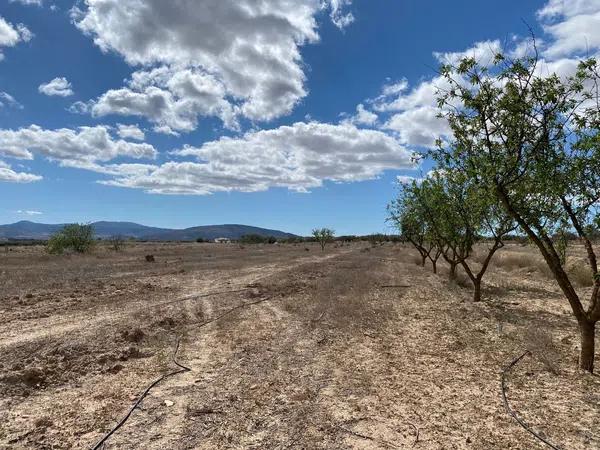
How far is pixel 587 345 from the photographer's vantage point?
943 cm

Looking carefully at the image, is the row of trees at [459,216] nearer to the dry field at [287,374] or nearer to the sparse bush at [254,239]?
the dry field at [287,374]

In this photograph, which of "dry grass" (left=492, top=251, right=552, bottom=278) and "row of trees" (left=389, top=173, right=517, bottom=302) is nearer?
"row of trees" (left=389, top=173, right=517, bottom=302)

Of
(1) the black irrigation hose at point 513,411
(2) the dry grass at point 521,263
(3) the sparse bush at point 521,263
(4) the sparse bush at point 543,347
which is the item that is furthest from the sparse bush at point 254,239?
(1) the black irrigation hose at point 513,411

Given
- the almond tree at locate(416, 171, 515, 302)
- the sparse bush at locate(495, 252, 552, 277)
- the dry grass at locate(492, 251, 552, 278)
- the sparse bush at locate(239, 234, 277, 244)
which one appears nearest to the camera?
the almond tree at locate(416, 171, 515, 302)

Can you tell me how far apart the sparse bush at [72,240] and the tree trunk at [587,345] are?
53.6 metres

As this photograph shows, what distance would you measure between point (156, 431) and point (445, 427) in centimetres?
418

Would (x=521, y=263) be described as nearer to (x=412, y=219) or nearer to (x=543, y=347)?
(x=412, y=219)

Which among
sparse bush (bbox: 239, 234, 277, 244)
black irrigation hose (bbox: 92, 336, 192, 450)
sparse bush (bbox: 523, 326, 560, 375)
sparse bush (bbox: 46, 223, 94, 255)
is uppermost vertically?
sparse bush (bbox: 239, 234, 277, 244)

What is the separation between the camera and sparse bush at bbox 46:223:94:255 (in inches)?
2078

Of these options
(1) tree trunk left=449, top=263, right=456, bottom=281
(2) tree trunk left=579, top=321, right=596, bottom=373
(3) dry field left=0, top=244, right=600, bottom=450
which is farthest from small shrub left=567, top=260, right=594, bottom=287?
(2) tree trunk left=579, top=321, right=596, bottom=373

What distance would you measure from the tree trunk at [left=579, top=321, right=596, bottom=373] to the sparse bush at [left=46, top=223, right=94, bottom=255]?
5357 cm

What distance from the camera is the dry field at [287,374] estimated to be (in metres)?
6.64

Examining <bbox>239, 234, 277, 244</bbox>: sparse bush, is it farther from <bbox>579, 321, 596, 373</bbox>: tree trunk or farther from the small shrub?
<bbox>579, 321, 596, 373</bbox>: tree trunk

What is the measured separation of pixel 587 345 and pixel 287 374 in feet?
19.9
